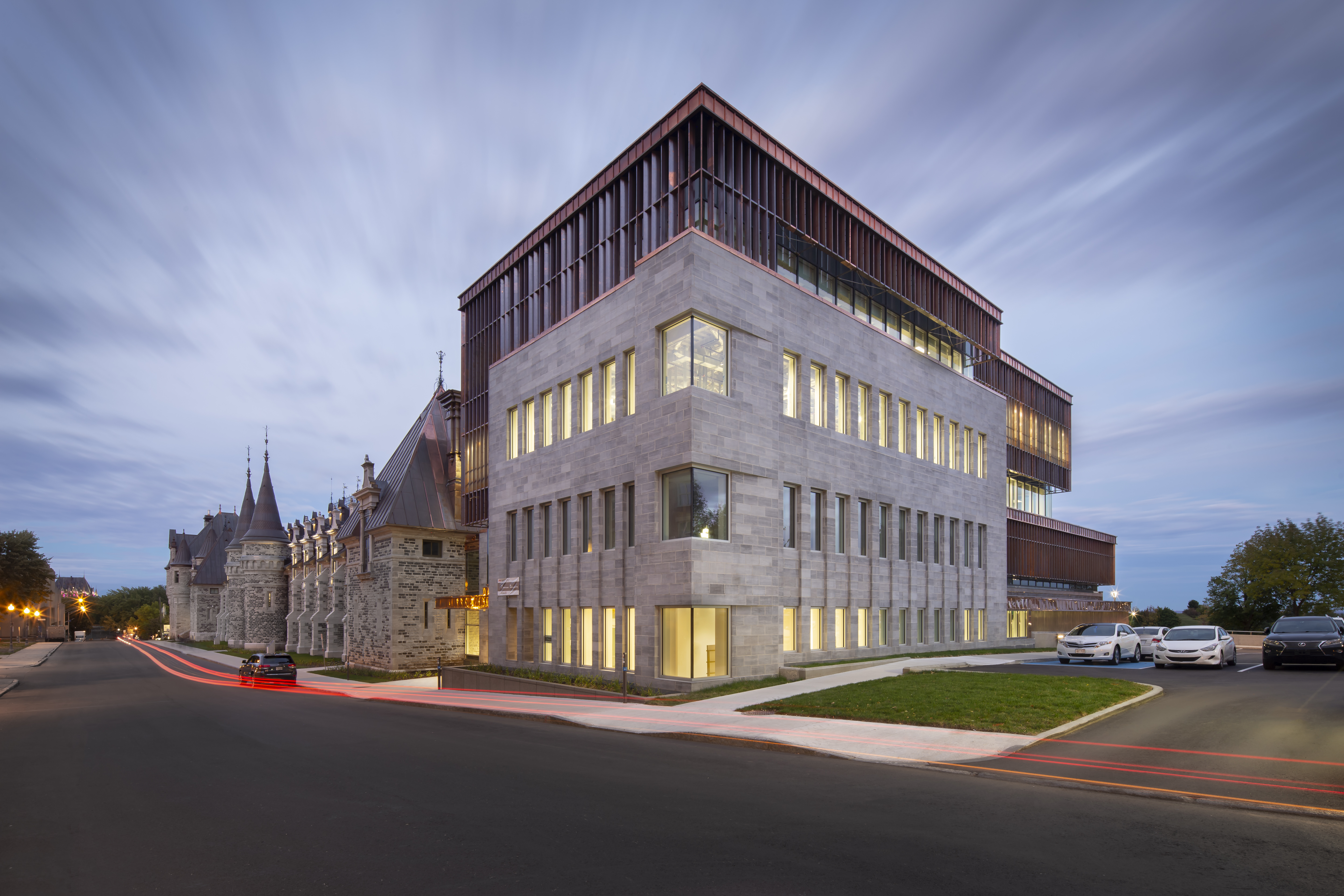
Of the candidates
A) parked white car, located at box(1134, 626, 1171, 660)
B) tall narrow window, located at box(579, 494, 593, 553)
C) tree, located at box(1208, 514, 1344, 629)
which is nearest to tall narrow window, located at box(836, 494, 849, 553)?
tall narrow window, located at box(579, 494, 593, 553)

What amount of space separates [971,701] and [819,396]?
15.0m

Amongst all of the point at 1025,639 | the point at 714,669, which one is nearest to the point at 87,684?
the point at 714,669

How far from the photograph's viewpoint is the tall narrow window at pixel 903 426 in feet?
115

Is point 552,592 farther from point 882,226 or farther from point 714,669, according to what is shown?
point 882,226

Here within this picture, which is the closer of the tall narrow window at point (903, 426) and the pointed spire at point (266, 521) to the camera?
the tall narrow window at point (903, 426)

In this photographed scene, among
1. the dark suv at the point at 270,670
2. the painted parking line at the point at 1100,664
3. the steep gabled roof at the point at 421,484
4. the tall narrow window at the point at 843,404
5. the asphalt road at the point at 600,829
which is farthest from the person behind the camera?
the steep gabled roof at the point at 421,484

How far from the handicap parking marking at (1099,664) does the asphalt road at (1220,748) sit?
6.65 meters

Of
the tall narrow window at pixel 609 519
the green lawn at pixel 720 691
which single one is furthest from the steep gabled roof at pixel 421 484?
the green lawn at pixel 720 691

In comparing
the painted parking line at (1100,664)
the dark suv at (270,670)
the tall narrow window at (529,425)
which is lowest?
the dark suv at (270,670)

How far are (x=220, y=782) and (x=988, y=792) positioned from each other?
11231mm

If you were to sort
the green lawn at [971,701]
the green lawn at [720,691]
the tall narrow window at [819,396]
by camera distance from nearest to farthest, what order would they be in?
the green lawn at [971,701] → the green lawn at [720,691] → the tall narrow window at [819,396]

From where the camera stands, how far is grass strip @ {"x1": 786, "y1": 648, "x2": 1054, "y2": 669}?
27.7m

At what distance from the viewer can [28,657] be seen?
220ft

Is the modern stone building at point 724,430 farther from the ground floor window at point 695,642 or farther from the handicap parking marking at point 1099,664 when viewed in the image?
the handicap parking marking at point 1099,664
